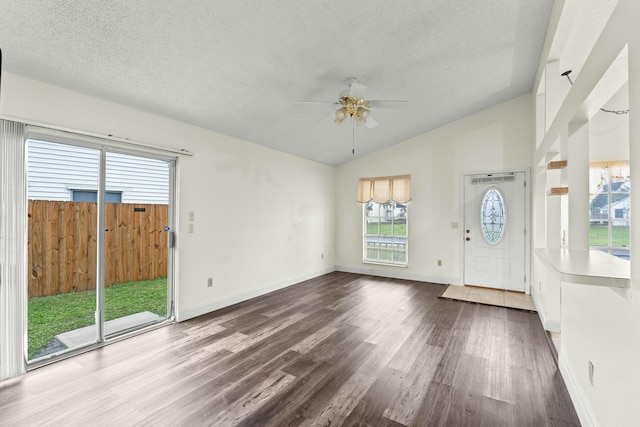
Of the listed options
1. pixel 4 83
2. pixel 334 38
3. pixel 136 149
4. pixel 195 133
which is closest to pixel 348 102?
pixel 334 38

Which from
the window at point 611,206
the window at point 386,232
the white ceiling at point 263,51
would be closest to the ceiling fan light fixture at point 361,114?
the white ceiling at point 263,51

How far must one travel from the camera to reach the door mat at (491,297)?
14.1 feet

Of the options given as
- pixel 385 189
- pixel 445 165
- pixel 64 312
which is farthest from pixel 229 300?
pixel 445 165

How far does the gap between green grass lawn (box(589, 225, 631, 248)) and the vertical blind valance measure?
305cm

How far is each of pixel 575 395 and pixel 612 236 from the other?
3.98 m

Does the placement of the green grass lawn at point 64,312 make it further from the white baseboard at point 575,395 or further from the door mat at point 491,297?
the door mat at point 491,297

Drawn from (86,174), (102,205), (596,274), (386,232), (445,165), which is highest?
(445,165)

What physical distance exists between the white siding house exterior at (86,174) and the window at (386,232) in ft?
13.8

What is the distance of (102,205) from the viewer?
305 cm

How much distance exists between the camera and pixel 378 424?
6.26 feet

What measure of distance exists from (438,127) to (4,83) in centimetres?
587

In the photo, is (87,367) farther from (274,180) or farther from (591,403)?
(591,403)

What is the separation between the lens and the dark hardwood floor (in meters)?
2.00

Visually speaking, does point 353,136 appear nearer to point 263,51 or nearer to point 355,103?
point 355,103
